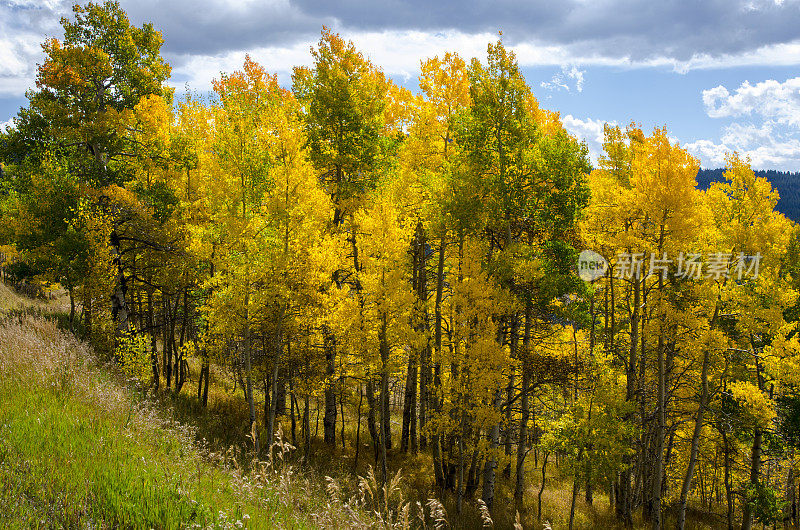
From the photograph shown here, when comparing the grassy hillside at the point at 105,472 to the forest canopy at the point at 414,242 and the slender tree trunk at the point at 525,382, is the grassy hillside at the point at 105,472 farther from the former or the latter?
the slender tree trunk at the point at 525,382

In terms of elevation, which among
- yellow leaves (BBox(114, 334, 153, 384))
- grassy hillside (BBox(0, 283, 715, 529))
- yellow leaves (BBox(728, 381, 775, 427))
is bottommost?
yellow leaves (BBox(728, 381, 775, 427))

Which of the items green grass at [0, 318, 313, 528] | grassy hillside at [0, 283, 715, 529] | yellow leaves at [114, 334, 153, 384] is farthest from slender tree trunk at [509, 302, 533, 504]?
yellow leaves at [114, 334, 153, 384]

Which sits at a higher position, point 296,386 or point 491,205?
point 491,205

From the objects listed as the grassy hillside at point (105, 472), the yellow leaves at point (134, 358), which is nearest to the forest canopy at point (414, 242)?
the yellow leaves at point (134, 358)

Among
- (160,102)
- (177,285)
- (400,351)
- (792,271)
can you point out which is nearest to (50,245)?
(177,285)

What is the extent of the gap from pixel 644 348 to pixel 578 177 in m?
8.19

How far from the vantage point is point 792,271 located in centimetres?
2694

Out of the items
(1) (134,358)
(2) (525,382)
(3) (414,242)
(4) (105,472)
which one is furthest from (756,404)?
(1) (134,358)

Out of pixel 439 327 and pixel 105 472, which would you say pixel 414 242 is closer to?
pixel 439 327

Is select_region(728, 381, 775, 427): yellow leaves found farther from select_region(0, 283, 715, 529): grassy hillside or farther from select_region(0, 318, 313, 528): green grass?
select_region(0, 318, 313, 528): green grass

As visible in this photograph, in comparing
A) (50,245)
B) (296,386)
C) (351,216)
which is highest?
(351,216)

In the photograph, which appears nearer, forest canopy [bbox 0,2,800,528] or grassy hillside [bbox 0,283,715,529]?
grassy hillside [bbox 0,283,715,529]

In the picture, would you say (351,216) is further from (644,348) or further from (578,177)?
(644,348)

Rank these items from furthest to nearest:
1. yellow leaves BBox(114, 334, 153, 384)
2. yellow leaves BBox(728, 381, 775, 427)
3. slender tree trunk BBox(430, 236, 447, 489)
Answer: yellow leaves BBox(728, 381, 775, 427) < slender tree trunk BBox(430, 236, 447, 489) < yellow leaves BBox(114, 334, 153, 384)
